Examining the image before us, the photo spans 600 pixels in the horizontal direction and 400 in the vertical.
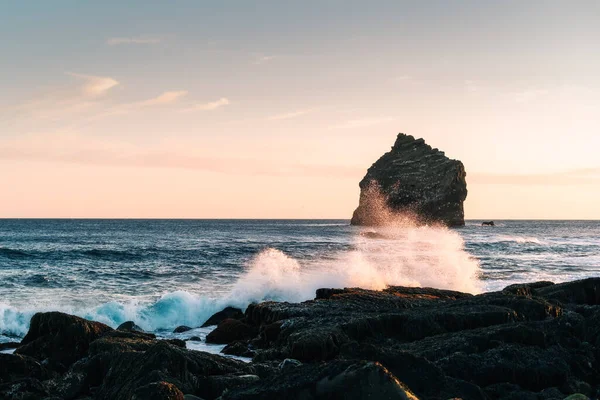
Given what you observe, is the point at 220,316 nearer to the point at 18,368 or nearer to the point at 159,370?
the point at 18,368

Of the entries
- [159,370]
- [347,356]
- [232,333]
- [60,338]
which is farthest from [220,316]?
[347,356]

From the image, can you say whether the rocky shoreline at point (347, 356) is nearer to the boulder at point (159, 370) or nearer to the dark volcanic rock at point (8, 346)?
the boulder at point (159, 370)

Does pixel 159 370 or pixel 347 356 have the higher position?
pixel 347 356

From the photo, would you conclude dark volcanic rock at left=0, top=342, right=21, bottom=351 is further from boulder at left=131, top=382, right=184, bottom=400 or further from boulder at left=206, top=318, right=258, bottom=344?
boulder at left=131, top=382, right=184, bottom=400

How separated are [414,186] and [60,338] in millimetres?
122732

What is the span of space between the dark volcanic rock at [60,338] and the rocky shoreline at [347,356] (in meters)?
0.02

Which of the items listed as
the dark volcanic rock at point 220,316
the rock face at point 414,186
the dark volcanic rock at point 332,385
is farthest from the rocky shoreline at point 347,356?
the rock face at point 414,186

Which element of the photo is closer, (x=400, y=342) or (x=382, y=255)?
(x=400, y=342)

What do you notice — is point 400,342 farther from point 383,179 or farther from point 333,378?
point 383,179

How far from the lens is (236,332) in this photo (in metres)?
15.1

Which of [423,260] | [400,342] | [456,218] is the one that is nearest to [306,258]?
[423,260]

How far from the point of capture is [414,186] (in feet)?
429

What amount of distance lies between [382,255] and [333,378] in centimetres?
4065

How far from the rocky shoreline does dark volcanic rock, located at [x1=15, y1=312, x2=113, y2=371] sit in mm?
24
